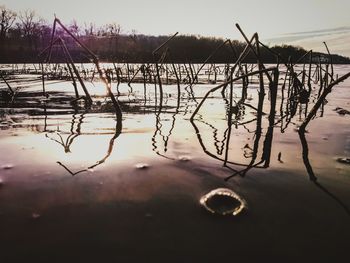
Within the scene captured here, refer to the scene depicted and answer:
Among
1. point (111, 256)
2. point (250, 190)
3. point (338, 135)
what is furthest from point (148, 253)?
point (338, 135)

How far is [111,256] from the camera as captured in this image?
61.6 inches

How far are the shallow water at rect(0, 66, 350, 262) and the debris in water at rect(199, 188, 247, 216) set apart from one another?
0.16 ft

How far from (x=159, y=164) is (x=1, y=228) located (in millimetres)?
1334

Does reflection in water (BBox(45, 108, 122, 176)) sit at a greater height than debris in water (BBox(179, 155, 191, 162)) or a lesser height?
greater

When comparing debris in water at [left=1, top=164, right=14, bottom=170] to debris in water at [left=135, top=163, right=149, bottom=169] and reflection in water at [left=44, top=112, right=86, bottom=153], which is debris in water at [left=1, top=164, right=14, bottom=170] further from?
debris in water at [left=135, top=163, right=149, bottom=169]

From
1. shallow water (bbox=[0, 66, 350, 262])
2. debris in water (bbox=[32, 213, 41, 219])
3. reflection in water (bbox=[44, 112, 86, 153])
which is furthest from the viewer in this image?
reflection in water (bbox=[44, 112, 86, 153])

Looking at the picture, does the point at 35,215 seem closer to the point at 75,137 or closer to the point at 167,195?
the point at 167,195

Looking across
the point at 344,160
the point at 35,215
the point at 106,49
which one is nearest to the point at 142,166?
the point at 35,215

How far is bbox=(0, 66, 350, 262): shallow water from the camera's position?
5.42ft

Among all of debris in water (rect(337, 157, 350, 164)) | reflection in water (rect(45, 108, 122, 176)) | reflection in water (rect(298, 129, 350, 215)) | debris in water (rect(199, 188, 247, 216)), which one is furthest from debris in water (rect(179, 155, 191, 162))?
debris in water (rect(337, 157, 350, 164))

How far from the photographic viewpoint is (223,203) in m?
2.11

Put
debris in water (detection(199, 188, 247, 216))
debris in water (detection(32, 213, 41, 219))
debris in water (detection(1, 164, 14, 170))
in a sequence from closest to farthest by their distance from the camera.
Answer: debris in water (detection(32, 213, 41, 219))
debris in water (detection(199, 188, 247, 216))
debris in water (detection(1, 164, 14, 170))

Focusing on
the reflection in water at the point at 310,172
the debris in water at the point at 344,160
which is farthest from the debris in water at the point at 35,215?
the debris in water at the point at 344,160

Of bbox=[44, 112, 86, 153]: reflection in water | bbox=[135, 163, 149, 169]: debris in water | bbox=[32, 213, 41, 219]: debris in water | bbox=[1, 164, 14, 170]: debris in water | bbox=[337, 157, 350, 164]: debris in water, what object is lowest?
bbox=[32, 213, 41, 219]: debris in water
